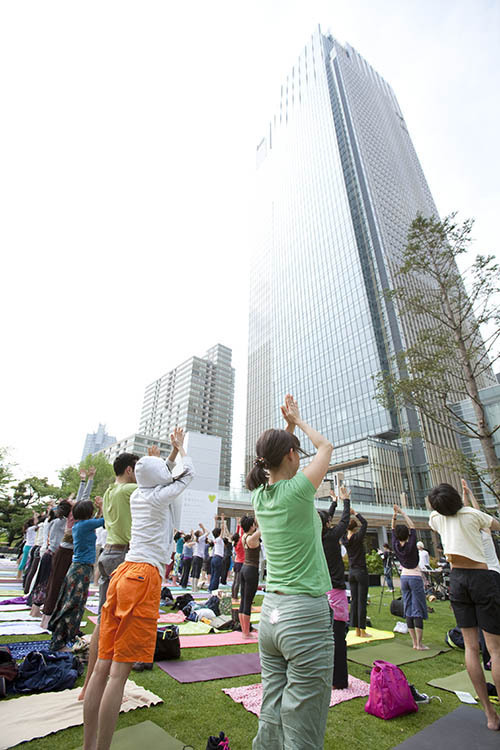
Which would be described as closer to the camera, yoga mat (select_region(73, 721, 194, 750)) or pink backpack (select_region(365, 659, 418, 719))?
yoga mat (select_region(73, 721, 194, 750))

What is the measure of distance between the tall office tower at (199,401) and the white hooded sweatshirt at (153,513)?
9869cm

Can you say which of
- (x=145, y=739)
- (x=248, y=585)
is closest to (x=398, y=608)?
(x=248, y=585)

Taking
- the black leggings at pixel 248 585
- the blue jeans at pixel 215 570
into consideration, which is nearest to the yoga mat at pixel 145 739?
the black leggings at pixel 248 585

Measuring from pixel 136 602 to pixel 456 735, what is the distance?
270 cm

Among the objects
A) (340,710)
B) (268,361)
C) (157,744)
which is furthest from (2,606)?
(268,361)

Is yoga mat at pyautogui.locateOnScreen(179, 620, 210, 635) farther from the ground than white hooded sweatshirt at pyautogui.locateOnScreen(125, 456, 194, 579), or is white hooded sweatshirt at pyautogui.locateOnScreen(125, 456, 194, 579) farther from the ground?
white hooded sweatshirt at pyautogui.locateOnScreen(125, 456, 194, 579)

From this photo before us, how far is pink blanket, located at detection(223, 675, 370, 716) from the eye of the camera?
2.94 metres

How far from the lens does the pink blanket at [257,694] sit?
116 inches

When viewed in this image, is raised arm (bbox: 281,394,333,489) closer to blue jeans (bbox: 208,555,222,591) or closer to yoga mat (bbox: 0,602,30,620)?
yoga mat (bbox: 0,602,30,620)

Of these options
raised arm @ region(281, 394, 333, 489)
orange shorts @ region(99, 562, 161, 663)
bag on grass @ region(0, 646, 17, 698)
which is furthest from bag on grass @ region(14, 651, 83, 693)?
raised arm @ region(281, 394, 333, 489)

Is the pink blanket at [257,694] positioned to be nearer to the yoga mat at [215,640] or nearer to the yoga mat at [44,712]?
the yoga mat at [44,712]

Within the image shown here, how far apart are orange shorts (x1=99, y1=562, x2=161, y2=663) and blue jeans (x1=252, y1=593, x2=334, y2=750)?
0.78 metres

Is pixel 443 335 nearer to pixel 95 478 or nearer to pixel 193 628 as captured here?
pixel 193 628

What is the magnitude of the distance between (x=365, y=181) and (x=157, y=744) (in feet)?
209
